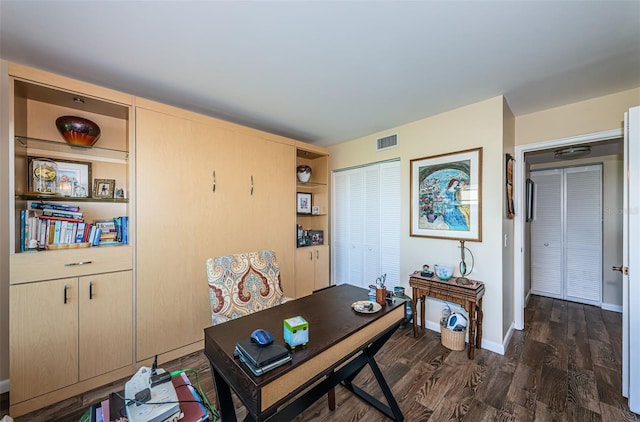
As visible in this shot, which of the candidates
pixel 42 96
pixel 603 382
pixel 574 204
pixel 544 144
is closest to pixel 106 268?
pixel 42 96

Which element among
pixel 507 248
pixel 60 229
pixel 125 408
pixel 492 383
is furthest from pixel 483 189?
pixel 60 229

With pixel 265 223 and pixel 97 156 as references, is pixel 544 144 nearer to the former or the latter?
pixel 265 223

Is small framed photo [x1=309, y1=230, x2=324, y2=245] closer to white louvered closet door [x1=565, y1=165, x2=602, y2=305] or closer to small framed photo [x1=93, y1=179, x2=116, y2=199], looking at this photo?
small framed photo [x1=93, y1=179, x2=116, y2=199]

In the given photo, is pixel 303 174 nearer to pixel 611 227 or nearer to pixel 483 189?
pixel 483 189

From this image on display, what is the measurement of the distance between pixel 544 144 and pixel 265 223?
3.35m

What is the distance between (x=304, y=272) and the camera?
3.51m

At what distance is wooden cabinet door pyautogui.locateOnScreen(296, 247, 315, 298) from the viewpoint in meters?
3.42

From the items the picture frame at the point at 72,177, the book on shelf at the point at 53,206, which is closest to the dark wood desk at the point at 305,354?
the book on shelf at the point at 53,206

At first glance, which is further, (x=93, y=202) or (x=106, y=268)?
(x=93, y=202)

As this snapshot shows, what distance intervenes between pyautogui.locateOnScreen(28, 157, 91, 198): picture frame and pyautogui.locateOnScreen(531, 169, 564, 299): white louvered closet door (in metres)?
6.15

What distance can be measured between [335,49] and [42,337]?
2.97m

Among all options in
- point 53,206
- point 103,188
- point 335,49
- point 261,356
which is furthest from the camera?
point 103,188

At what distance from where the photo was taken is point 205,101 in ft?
8.21

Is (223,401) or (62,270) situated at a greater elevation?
(62,270)
